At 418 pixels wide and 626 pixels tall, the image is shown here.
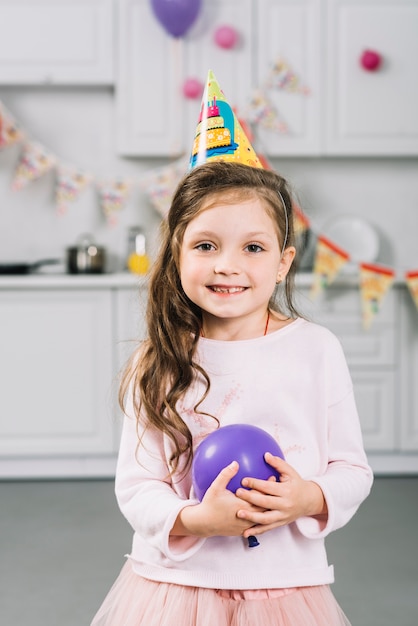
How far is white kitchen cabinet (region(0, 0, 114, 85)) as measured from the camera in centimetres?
384

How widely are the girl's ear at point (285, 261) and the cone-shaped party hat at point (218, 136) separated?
137 mm

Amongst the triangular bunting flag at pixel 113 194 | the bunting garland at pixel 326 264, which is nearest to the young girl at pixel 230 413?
the bunting garland at pixel 326 264

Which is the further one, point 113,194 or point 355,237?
point 355,237

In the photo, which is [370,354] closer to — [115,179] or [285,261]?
[115,179]

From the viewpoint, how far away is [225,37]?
381 centimetres

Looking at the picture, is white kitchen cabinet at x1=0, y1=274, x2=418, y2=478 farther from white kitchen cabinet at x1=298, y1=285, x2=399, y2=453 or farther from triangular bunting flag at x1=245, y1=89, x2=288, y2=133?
triangular bunting flag at x1=245, y1=89, x2=288, y2=133

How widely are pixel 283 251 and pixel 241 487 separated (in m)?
0.36

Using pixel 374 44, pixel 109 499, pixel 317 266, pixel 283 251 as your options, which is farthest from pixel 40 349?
pixel 283 251

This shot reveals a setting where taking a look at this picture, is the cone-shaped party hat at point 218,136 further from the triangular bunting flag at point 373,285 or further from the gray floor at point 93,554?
the triangular bunting flag at point 373,285

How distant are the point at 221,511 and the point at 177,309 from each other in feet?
1.09

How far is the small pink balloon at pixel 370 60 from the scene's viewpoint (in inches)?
151

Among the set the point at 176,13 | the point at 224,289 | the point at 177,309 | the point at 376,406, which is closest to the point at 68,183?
the point at 176,13

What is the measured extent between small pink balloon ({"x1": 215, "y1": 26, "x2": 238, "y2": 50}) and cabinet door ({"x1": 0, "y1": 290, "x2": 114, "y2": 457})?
125cm

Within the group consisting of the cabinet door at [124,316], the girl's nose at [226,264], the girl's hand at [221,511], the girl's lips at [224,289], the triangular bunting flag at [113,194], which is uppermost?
the triangular bunting flag at [113,194]
